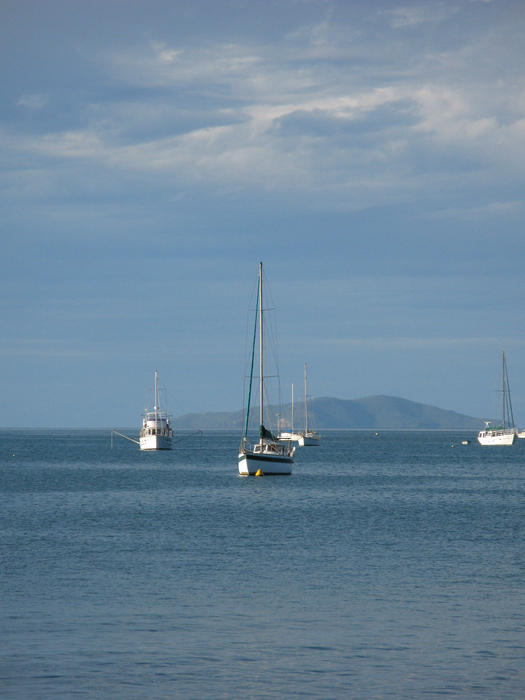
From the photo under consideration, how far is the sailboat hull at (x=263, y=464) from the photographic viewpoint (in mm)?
86875

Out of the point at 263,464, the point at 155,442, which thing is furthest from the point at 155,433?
the point at 263,464

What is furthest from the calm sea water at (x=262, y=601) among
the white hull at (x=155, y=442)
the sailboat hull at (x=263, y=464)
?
the white hull at (x=155, y=442)

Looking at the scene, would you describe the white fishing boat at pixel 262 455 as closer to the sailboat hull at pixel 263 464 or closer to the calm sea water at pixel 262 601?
the sailboat hull at pixel 263 464

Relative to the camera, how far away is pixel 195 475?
348ft

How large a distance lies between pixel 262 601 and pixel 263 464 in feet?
187

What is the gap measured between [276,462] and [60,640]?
63.1 metres

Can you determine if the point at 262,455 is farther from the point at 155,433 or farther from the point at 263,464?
the point at 155,433

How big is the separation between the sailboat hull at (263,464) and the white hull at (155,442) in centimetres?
9082

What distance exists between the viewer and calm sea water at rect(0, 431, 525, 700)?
22.6m

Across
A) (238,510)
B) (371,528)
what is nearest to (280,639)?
(371,528)

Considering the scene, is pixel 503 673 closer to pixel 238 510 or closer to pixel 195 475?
pixel 238 510

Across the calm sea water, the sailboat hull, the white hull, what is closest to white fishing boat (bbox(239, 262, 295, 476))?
the sailboat hull

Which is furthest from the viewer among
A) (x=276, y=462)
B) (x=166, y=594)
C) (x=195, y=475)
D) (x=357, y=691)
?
(x=195, y=475)

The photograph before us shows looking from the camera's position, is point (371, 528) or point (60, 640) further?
point (371, 528)
